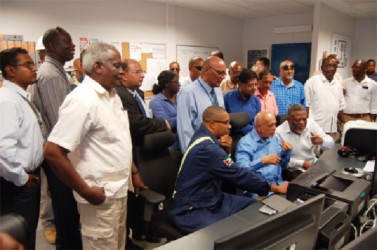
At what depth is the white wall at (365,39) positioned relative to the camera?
7.06 m

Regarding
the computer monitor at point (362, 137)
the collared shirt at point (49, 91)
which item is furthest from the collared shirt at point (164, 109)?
the computer monitor at point (362, 137)

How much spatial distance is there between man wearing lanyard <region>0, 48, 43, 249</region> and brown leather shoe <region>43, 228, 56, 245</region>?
0.73 m

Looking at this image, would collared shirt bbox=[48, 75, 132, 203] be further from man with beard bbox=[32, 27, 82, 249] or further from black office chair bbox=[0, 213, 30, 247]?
black office chair bbox=[0, 213, 30, 247]

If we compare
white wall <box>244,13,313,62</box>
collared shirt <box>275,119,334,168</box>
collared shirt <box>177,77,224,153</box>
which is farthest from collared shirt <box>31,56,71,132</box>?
white wall <box>244,13,313,62</box>

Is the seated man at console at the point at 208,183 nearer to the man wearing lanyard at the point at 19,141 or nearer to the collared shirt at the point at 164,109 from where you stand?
the man wearing lanyard at the point at 19,141

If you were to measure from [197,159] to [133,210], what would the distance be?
0.78m

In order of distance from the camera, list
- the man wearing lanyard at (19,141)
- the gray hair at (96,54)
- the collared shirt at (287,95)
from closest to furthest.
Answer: the gray hair at (96,54) → the man wearing lanyard at (19,141) → the collared shirt at (287,95)

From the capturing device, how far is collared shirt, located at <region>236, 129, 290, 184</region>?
2059 millimetres

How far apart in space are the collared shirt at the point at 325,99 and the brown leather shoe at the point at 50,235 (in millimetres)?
3098

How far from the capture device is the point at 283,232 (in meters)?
0.72

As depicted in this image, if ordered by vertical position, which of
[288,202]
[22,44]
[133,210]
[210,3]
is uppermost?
[210,3]

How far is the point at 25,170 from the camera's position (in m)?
1.67

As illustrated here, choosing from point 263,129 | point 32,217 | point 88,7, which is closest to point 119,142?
point 32,217

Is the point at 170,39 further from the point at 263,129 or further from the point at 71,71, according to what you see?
the point at 263,129
